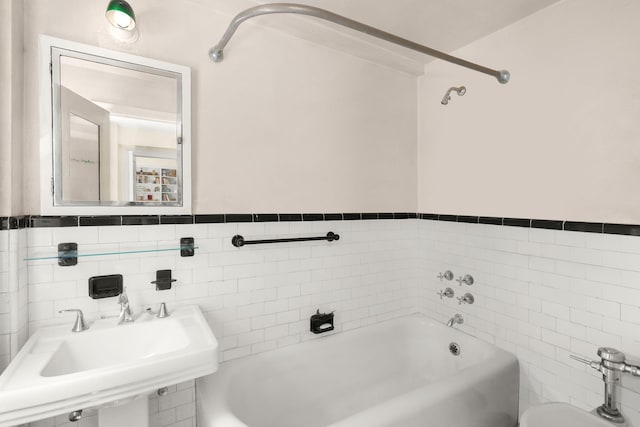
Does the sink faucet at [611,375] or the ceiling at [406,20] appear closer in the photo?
the sink faucet at [611,375]

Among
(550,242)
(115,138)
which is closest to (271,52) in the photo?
(115,138)

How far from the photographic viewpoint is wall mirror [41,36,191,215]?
1.34 m

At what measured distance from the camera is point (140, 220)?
1.51 m

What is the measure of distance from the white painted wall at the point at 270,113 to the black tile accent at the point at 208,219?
5cm

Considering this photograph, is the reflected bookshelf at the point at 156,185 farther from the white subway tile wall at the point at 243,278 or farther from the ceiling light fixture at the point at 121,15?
the ceiling light fixture at the point at 121,15

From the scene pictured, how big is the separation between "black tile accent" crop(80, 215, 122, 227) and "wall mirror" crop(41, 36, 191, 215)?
0.08 feet

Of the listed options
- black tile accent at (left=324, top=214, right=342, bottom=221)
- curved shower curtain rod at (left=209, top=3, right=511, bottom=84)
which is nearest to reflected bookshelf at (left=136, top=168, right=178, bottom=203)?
curved shower curtain rod at (left=209, top=3, right=511, bottom=84)

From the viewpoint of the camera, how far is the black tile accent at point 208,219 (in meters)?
1.64

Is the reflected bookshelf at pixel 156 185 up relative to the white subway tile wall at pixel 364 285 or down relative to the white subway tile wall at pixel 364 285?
up

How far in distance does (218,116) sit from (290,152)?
1.52 feet

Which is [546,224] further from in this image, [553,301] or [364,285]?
[364,285]

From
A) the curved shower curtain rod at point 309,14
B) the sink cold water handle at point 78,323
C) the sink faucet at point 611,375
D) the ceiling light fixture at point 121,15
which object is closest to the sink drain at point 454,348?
the sink faucet at point 611,375

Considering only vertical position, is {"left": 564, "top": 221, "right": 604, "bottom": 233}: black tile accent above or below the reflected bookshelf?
below

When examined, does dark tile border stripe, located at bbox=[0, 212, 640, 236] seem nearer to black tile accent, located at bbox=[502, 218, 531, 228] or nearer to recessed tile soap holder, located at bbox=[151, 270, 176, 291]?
black tile accent, located at bbox=[502, 218, 531, 228]
